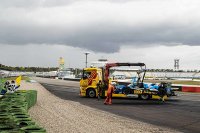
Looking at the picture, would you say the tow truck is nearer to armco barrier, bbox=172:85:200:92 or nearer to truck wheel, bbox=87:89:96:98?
truck wheel, bbox=87:89:96:98

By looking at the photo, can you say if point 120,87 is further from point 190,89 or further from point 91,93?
point 190,89

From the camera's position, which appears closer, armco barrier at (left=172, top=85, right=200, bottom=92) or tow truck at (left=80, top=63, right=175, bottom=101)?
tow truck at (left=80, top=63, right=175, bottom=101)

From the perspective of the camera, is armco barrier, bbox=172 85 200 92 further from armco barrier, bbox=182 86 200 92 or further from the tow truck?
the tow truck

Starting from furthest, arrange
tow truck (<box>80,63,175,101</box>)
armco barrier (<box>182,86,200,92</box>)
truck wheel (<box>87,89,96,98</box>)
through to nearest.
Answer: armco barrier (<box>182,86,200,92</box>)
truck wheel (<box>87,89,96,98</box>)
tow truck (<box>80,63,175,101</box>)

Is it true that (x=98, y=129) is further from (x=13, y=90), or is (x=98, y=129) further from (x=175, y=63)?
(x=175, y=63)

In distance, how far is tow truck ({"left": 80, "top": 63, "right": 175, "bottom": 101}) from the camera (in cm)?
2603

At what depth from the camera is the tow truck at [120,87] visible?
26.0 meters

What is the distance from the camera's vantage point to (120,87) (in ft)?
88.4

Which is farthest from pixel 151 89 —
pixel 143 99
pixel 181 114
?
pixel 181 114

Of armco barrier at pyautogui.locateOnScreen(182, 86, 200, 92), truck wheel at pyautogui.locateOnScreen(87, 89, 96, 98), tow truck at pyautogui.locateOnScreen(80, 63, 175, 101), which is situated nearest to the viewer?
tow truck at pyautogui.locateOnScreen(80, 63, 175, 101)

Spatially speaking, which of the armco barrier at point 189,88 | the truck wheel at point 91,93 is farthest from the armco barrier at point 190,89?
the truck wheel at point 91,93

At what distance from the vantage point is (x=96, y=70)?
1156 inches

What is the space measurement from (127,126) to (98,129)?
1596mm

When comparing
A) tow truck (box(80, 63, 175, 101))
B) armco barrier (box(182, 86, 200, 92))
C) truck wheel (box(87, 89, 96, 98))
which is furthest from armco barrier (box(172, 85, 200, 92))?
truck wheel (box(87, 89, 96, 98))
